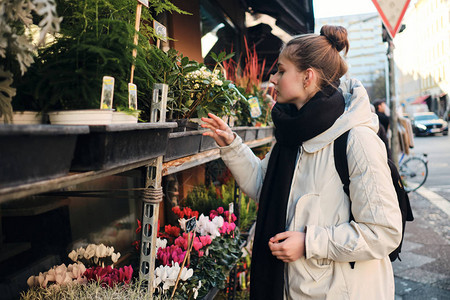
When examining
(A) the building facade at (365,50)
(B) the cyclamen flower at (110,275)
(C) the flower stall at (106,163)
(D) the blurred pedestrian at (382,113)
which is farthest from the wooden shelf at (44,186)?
(A) the building facade at (365,50)

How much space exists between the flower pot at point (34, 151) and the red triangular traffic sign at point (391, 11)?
13.9 feet

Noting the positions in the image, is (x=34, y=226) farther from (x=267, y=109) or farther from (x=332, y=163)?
(x=267, y=109)

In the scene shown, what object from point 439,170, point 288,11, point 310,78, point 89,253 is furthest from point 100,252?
point 439,170

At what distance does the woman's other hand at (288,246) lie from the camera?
1.56 metres

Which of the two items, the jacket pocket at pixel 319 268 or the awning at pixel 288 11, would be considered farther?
the awning at pixel 288 11

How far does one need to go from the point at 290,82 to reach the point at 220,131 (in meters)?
0.39

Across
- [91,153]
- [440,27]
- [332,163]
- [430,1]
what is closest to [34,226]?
[91,153]

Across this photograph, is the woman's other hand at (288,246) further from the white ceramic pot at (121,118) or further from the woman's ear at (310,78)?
the white ceramic pot at (121,118)

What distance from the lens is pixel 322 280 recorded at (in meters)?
1.59

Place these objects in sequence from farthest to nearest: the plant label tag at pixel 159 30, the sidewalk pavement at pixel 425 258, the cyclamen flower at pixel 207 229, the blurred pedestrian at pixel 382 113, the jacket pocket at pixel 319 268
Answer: the blurred pedestrian at pixel 382 113
the sidewalk pavement at pixel 425 258
the cyclamen flower at pixel 207 229
the jacket pocket at pixel 319 268
the plant label tag at pixel 159 30

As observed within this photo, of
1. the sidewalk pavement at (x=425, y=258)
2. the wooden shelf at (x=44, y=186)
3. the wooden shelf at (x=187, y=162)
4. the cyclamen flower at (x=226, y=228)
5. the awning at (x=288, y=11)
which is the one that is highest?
the awning at (x=288, y=11)

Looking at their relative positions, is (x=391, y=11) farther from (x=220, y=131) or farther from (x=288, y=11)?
(x=220, y=131)

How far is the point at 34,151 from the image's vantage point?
0.70m

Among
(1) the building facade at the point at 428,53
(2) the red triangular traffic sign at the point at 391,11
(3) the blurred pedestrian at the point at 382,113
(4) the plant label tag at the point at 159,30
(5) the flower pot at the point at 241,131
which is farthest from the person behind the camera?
(1) the building facade at the point at 428,53
